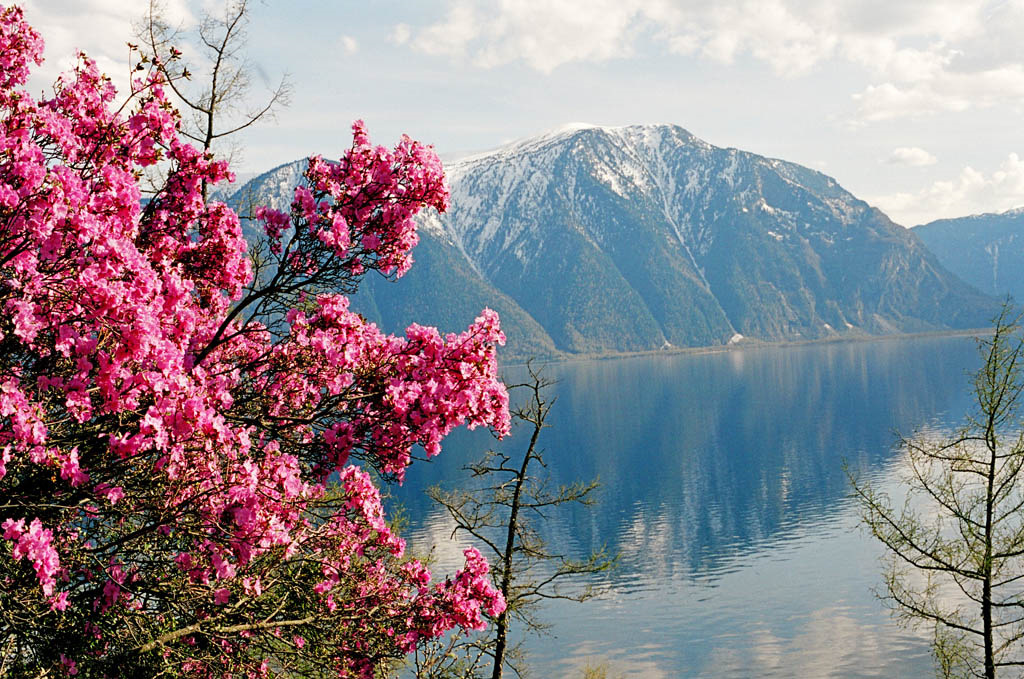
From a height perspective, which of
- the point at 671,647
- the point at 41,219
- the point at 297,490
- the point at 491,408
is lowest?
the point at 671,647

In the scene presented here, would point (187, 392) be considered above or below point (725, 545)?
above

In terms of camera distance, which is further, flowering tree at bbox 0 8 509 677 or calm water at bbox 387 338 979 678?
calm water at bbox 387 338 979 678

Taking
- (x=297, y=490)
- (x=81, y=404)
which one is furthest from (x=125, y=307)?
(x=297, y=490)

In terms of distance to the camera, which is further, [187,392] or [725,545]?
[725,545]

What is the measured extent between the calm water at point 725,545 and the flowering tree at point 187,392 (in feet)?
113

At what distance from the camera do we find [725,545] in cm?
9238

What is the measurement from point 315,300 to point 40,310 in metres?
4.75

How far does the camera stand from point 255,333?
13664mm

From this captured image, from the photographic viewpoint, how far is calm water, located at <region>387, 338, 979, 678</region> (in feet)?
204

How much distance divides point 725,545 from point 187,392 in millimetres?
91218

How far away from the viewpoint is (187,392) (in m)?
7.71

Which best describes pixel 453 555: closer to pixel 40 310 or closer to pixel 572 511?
pixel 572 511

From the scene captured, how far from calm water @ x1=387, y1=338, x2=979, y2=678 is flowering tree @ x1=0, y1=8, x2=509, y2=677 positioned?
1359 inches

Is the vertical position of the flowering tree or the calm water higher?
the flowering tree
